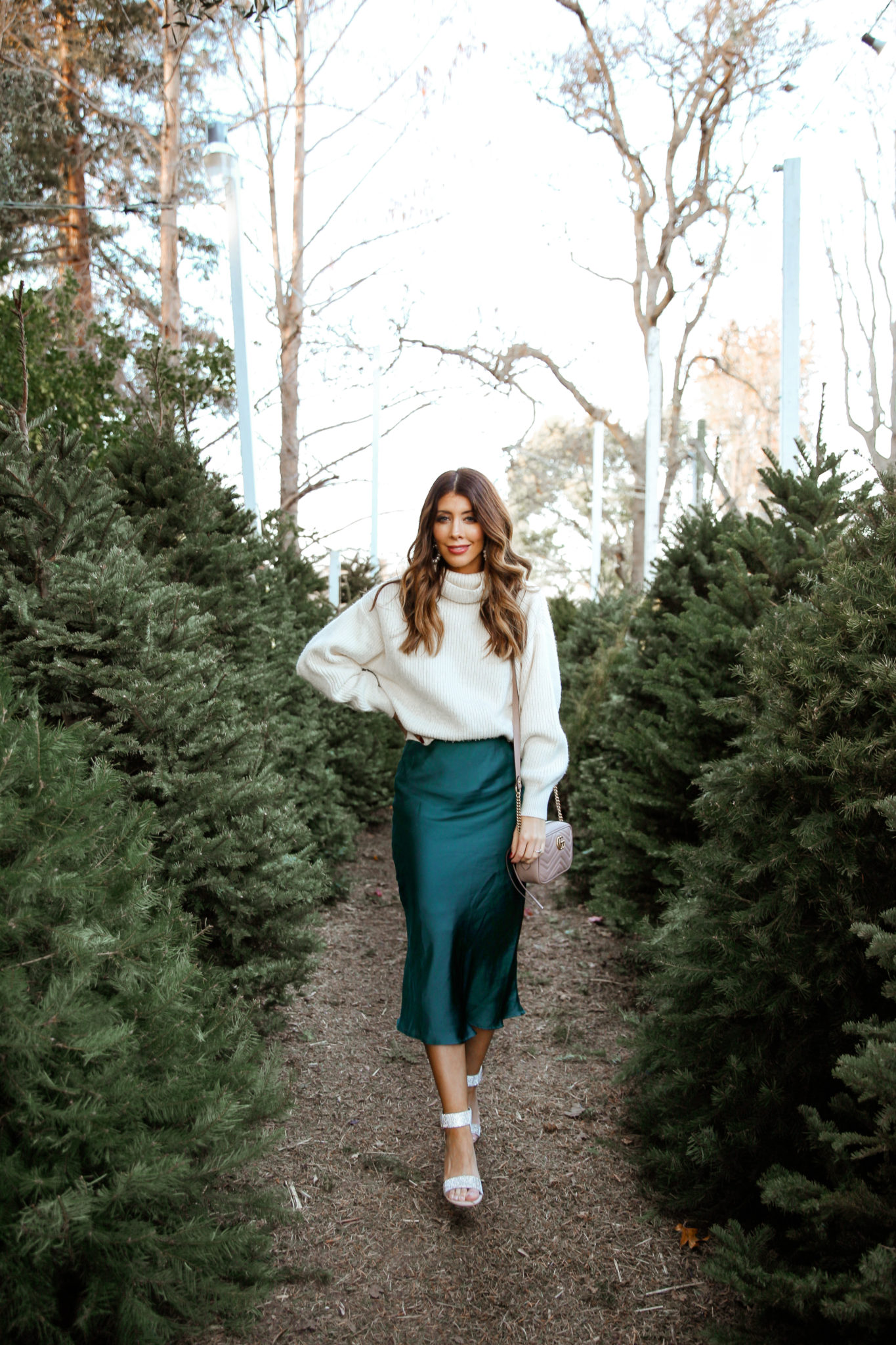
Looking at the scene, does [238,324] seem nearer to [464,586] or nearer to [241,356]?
[241,356]

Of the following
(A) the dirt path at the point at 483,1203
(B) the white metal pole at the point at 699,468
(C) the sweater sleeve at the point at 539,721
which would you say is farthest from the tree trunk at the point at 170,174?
(C) the sweater sleeve at the point at 539,721

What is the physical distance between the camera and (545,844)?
3078 millimetres

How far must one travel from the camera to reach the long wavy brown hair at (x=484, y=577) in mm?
3125

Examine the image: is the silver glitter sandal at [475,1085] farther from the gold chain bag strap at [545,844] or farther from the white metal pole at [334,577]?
the white metal pole at [334,577]

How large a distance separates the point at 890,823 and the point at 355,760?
234 inches

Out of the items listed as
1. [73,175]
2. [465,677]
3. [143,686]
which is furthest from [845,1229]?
[73,175]

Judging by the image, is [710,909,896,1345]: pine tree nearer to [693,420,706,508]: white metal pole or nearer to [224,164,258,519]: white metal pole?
[693,420,706,508]: white metal pole

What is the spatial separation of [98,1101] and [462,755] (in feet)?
5.11

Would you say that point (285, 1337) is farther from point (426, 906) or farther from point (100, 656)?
point (100, 656)

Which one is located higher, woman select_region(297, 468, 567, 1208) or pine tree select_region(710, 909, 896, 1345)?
woman select_region(297, 468, 567, 1208)

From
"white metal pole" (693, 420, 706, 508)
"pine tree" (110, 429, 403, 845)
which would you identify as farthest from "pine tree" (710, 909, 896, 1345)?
"white metal pole" (693, 420, 706, 508)

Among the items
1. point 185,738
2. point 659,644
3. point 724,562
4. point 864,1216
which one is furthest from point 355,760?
point 864,1216

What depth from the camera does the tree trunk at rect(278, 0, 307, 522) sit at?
18.6 metres

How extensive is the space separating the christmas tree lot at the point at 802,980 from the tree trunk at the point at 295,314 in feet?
54.1
